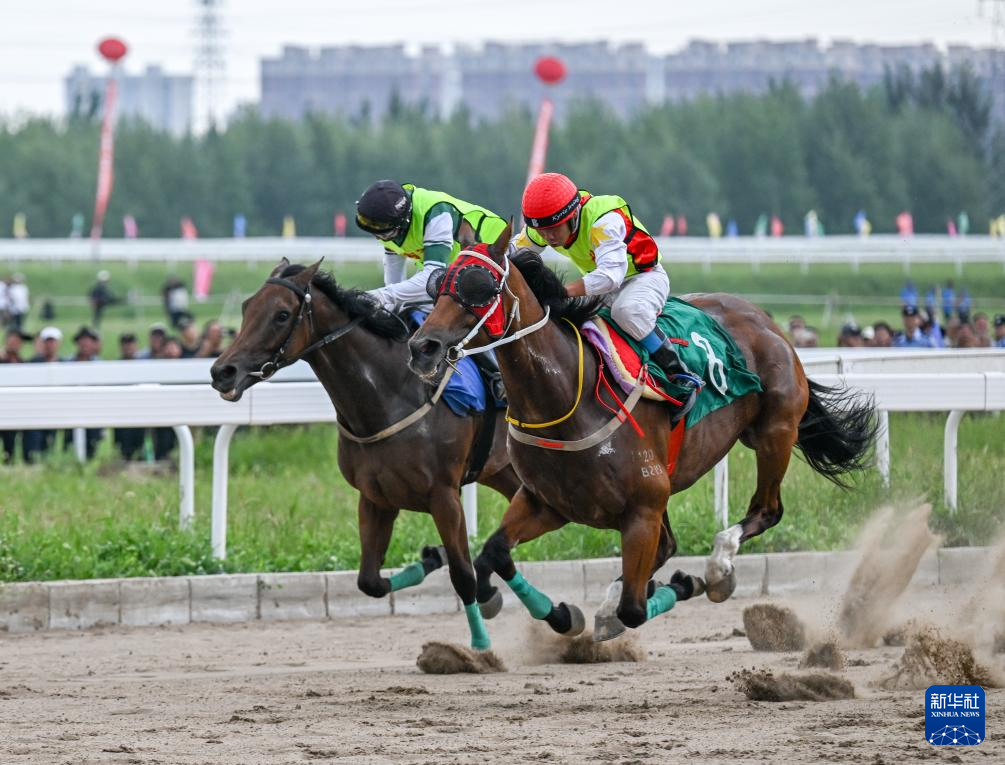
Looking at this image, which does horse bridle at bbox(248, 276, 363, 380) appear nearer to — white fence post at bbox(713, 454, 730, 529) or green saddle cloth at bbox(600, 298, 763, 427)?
green saddle cloth at bbox(600, 298, 763, 427)

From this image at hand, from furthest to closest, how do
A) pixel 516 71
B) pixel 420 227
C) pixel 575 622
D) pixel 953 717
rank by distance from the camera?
1. pixel 516 71
2. pixel 420 227
3. pixel 575 622
4. pixel 953 717

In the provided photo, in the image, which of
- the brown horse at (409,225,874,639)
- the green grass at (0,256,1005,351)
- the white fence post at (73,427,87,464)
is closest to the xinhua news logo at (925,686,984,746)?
the brown horse at (409,225,874,639)

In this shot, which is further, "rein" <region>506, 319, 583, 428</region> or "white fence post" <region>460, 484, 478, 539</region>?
"white fence post" <region>460, 484, 478, 539</region>

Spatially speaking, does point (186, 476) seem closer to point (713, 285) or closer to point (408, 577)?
point (408, 577)

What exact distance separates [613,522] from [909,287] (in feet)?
64.8

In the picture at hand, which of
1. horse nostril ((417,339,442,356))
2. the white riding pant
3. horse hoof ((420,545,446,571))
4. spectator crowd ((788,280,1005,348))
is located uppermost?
the white riding pant

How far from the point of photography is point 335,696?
6.67 m

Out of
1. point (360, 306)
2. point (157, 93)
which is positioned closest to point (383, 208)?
point (360, 306)

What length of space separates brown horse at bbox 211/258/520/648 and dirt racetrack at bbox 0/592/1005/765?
23.3 inches

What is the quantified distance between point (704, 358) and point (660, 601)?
1093mm

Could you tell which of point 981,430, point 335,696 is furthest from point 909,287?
point 335,696

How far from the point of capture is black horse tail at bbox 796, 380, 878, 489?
27.2 ft

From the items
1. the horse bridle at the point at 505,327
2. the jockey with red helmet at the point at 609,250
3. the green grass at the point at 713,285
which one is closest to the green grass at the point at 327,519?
the jockey with red helmet at the point at 609,250

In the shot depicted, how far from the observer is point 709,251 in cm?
3556
